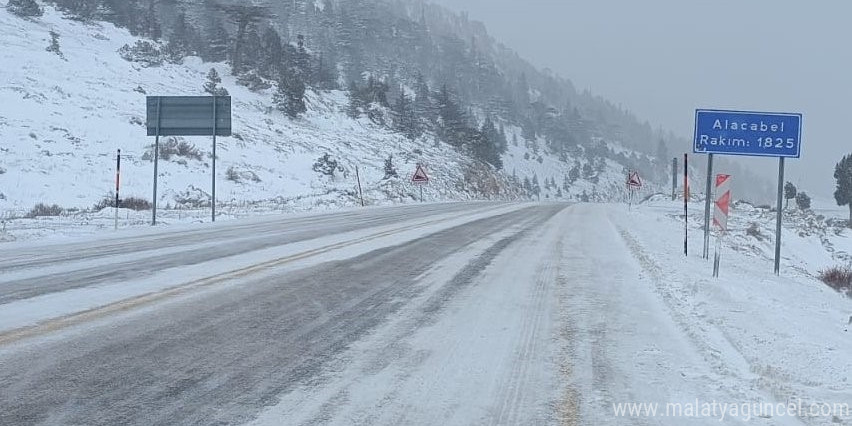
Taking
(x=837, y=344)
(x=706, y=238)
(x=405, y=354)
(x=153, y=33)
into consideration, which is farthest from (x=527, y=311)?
(x=153, y=33)

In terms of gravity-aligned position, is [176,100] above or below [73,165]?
above

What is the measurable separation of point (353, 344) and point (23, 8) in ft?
→ 208

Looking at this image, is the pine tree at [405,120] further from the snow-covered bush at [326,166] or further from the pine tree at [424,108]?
the snow-covered bush at [326,166]

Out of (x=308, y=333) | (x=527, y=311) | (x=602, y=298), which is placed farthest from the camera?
(x=602, y=298)

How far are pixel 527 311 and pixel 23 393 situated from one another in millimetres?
4908

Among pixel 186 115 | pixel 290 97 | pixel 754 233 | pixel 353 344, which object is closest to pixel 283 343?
pixel 353 344

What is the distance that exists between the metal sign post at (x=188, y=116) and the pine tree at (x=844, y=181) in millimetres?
58307

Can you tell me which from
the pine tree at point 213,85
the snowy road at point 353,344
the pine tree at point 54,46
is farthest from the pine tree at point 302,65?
the snowy road at point 353,344

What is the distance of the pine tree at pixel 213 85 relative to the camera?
2196 inches

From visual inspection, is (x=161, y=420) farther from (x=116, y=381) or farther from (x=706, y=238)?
(x=706, y=238)

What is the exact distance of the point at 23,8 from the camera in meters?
57.6

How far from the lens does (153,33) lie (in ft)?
224

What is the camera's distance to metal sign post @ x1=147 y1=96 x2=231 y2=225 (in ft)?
76.0

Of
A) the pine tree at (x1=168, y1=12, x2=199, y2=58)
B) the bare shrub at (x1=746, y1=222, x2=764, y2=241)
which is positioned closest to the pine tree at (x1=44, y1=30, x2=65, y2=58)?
the pine tree at (x1=168, y1=12, x2=199, y2=58)
